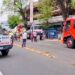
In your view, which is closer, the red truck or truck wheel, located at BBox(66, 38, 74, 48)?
the red truck

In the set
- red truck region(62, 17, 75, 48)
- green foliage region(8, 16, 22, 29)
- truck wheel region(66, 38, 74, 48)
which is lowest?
green foliage region(8, 16, 22, 29)

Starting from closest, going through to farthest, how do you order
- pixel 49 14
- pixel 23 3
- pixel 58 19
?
pixel 49 14 < pixel 58 19 < pixel 23 3

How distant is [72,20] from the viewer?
2628cm

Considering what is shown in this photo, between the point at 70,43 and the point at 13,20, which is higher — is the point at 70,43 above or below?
above

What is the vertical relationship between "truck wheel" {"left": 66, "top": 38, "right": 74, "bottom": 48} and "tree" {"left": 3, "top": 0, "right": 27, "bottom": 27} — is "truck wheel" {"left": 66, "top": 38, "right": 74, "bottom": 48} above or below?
below

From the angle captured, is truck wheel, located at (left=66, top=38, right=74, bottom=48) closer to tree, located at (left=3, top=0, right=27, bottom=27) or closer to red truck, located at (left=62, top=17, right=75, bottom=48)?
red truck, located at (left=62, top=17, right=75, bottom=48)

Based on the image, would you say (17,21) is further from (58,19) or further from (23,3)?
(58,19)

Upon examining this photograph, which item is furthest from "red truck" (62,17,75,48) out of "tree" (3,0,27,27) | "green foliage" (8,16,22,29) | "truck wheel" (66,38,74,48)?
"green foliage" (8,16,22,29)

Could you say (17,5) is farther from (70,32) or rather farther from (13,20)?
(70,32)

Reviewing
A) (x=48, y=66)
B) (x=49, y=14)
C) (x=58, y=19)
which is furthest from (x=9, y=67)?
(x=58, y=19)

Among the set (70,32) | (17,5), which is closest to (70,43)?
(70,32)

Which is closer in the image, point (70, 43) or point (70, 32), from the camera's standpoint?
point (70, 32)

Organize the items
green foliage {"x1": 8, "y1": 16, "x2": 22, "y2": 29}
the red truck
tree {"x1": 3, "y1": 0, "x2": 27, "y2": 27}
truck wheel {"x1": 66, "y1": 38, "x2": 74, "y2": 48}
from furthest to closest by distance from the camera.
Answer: green foliage {"x1": 8, "y1": 16, "x2": 22, "y2": 29}, tree {"x1": 3, "y1": 0, "x2": 27, "y2": 27}, truck wheel {"x1": 66, "y1": 38, "x2": 74, "y2": 48}, the red truck

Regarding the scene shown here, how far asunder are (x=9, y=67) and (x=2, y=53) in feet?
19.3
